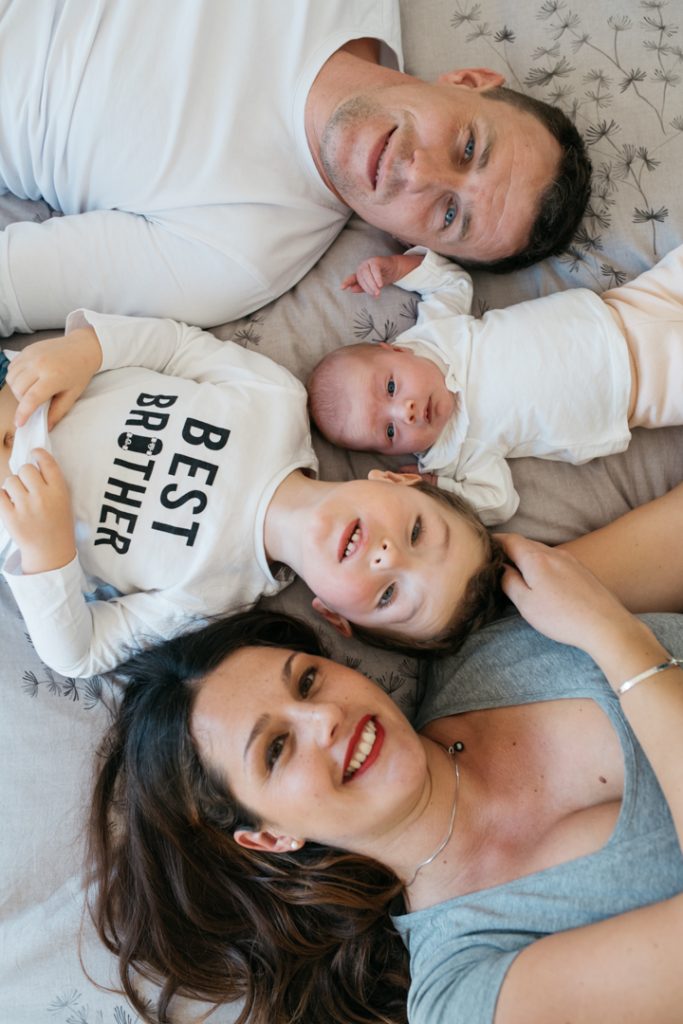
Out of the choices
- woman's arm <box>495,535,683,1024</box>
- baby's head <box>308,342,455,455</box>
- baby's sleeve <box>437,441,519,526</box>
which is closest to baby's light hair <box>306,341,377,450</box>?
baby's head <box>308,342,455,455</box>

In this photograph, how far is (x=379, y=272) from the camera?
196cm

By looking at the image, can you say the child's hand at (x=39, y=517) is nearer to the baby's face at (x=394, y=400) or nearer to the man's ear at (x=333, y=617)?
the man's ear at (x=333, y=617)

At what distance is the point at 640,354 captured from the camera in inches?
74.1

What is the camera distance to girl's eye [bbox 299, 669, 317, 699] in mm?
1493

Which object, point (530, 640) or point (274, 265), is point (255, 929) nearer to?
point (530, 640)

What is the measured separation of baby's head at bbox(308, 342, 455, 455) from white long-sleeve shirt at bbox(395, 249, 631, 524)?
45 millimetres

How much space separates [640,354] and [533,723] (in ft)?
2.79

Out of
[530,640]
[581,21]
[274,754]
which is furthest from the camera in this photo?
[581,21]

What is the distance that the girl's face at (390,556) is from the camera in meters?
1.54

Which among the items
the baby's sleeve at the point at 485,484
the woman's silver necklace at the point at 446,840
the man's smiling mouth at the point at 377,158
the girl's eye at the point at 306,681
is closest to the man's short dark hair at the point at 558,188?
the man's smiling mouth at the point at 377,158

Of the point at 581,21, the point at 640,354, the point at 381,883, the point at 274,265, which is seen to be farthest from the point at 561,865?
the point at 581,21

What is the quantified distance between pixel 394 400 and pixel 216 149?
2.26 feet

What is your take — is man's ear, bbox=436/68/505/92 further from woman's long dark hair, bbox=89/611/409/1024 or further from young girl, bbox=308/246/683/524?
woman's long dark hair, bbox=89/611/409/1024

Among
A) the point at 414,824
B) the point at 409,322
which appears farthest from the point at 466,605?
the point at 409,322
